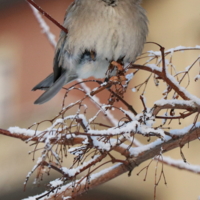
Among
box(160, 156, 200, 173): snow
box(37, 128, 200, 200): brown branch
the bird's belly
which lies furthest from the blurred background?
box(37, 128, 200, 200): brown branch

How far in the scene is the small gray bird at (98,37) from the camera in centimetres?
84

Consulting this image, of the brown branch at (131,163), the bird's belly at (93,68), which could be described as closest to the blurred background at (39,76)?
the bird's belly at (93,68)

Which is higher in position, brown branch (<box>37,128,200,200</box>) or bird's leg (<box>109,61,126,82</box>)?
bird's leg (<box>109,61,126,82</box>)

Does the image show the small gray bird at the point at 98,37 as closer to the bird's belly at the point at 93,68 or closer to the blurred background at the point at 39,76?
the bird's belly at the point at 93,68

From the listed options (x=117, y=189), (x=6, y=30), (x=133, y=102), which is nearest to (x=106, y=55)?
(x=133, y=102)

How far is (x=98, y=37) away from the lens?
0.86 meters

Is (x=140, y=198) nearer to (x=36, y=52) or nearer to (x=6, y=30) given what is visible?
(x=36, y=52)

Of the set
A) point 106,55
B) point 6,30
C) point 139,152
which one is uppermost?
point 6,30

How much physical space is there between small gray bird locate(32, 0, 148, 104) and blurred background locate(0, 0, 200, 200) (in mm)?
571

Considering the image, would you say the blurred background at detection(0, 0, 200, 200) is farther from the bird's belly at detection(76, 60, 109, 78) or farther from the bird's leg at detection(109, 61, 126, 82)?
the bird's leg at detection(109, 61, 126, 82)

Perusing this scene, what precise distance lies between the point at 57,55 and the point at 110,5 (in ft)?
0.73

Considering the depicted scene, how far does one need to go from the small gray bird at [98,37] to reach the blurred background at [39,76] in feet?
1.87

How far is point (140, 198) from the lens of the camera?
1.68 metres

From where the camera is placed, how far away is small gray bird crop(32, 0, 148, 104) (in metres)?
0.84
